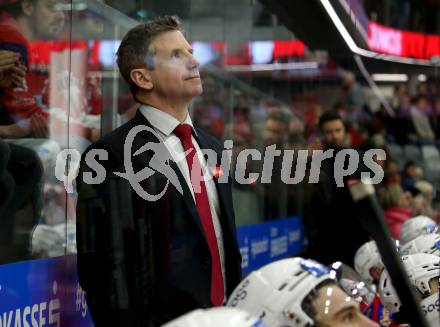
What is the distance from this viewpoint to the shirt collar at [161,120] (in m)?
3.68

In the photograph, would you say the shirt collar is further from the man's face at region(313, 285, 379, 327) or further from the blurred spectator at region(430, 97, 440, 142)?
the blurred spectator at region(430, 97, 440, 142)

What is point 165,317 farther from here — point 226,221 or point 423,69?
point 423,69

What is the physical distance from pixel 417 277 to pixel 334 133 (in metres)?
2.73

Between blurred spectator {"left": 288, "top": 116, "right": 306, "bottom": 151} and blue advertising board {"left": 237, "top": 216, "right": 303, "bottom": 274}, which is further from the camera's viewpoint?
blurred spectator {"left": 288, "top": 116, "right": 306, "bottom": 151}

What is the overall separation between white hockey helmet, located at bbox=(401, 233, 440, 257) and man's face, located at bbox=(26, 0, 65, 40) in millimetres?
2010

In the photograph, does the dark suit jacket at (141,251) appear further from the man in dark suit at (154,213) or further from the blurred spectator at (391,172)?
the blurred spectator at (391,172)

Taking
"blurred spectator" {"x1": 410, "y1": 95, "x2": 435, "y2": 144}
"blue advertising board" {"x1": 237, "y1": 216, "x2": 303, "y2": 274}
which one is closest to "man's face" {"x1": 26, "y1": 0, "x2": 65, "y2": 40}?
"blue advertising board" {"x1": 237, "y1": 216, "x2": 303, "y2": 274}

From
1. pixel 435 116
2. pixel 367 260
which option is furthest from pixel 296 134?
pixel 435 116

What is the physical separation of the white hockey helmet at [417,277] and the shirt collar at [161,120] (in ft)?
3.32

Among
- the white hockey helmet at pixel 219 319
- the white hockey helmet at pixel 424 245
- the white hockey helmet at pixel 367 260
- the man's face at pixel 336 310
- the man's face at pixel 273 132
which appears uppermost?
the man's face at pixel 273 132

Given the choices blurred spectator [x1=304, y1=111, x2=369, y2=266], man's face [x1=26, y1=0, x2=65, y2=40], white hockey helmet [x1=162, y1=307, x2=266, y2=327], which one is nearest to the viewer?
white hockey helmet [x1=162, y1=307, x2=266, y2=327]

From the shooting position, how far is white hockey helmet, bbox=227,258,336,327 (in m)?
2.86

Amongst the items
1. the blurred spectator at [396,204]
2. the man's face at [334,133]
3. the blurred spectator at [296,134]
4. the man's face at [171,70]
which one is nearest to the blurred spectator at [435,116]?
the blurred spectator at [396,204]

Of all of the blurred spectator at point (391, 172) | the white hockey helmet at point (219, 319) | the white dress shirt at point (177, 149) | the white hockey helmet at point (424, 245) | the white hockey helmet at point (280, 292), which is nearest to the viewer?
the white hockey helmet at point (219, 319)
